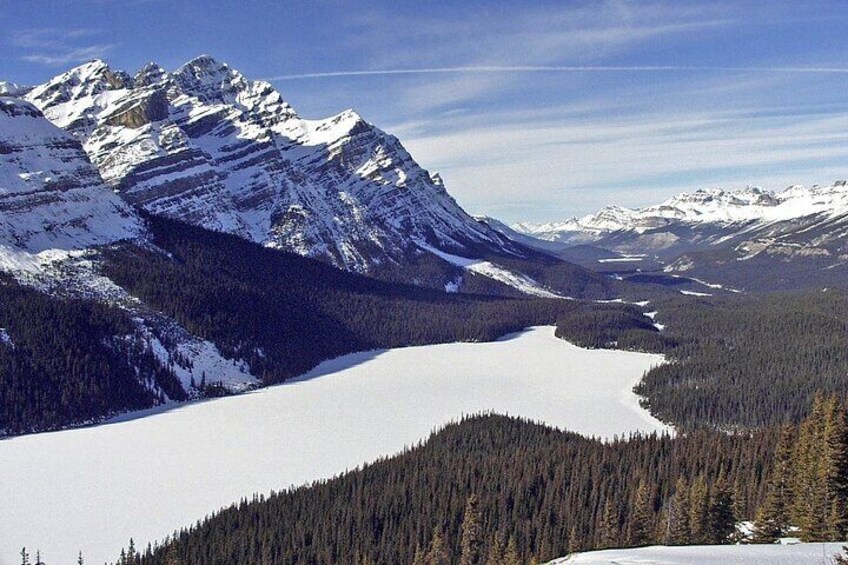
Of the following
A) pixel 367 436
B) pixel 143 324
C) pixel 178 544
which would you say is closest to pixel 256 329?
pixel 143 324

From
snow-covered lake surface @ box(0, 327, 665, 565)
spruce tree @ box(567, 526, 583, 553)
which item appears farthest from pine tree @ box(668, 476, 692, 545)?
snow-covered lake surface @ box(0, 327, 665, 565)

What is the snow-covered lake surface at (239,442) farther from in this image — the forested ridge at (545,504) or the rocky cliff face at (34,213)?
the rocky cliff face at (34,213)

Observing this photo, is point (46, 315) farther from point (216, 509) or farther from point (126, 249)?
point (216, 509)

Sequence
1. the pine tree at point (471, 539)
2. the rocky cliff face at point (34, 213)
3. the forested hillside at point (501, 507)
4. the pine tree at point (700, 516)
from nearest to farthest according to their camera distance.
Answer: the pine tree at point (700, 516)
the forested hillside at point (501, 507)
the pine tree at point (471, 539)
the rocky cliff face at point (34, 213)

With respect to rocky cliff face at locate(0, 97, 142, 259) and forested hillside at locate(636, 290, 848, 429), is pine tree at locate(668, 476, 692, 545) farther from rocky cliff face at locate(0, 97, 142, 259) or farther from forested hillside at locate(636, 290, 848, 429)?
rocky cliff face at locate(0, 97, 142, 259)

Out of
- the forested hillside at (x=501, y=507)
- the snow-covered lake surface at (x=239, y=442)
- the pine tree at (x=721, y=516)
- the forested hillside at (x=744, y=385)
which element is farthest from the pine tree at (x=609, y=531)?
the forested hillside at (x=744, y=385)

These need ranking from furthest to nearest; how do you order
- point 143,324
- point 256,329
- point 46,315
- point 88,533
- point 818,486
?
point 256,329
point 143,324
point 46,315
point 88,533
point 818,486

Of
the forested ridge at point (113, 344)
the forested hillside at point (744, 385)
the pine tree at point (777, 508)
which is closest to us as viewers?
the pine tree at point (777, 508)

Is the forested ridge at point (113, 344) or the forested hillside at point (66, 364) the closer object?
the forested hillside at point (66, 364)
